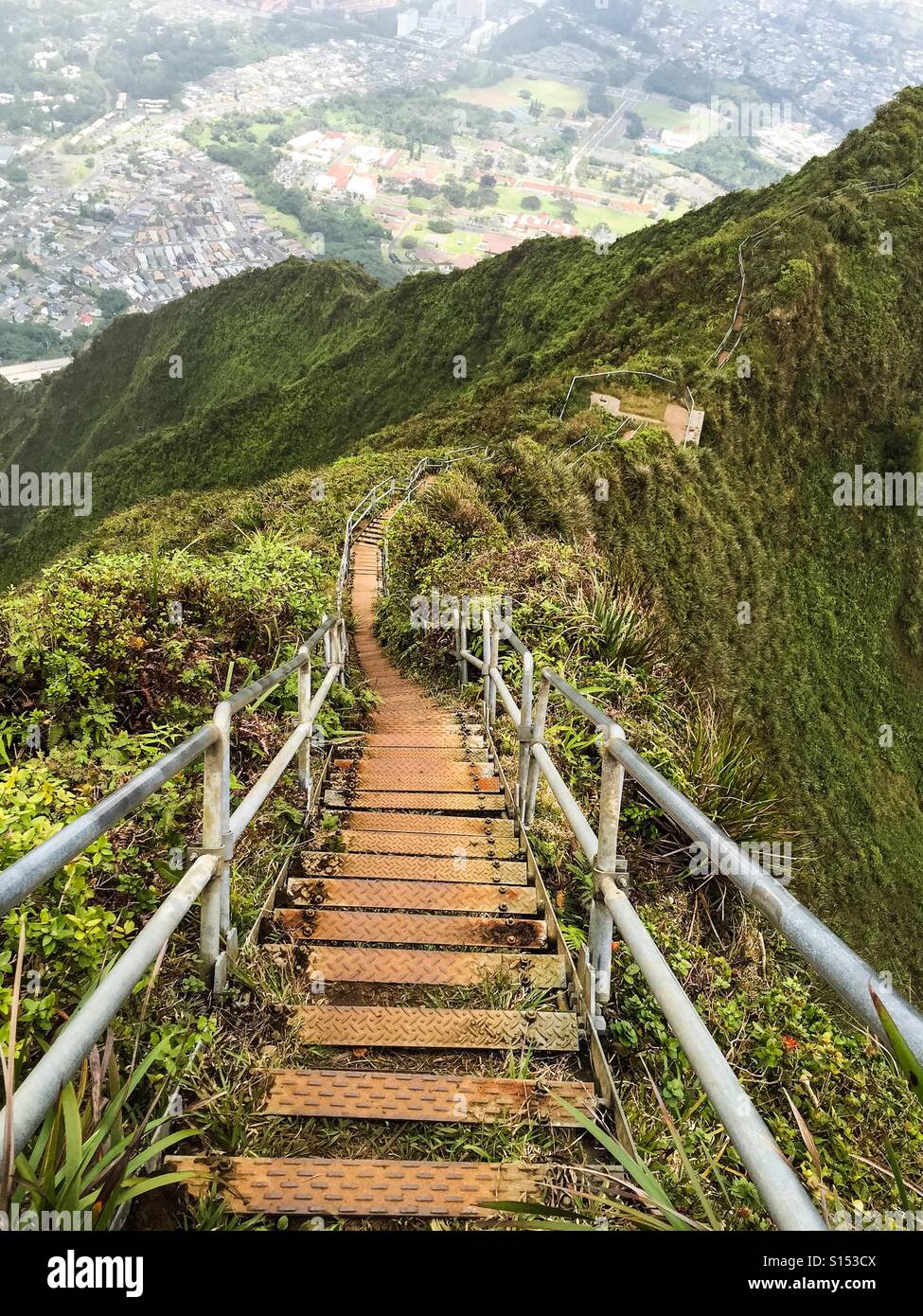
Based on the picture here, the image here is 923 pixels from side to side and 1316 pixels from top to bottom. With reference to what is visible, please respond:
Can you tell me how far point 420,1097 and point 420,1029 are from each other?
0.27 metres

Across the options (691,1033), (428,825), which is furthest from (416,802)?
(691,1033)

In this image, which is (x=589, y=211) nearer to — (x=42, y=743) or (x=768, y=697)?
(x=768, y=697)

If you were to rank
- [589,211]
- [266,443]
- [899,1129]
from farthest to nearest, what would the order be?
[589,211] → [266,443] → [899,1129]

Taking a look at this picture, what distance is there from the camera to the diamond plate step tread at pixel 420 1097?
1979 mm

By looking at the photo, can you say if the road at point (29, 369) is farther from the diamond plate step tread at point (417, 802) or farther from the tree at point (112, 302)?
the diamond plate step tread at point (417, 802)

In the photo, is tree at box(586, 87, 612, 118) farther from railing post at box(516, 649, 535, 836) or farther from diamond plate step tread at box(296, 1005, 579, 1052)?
diamond plate step tread at box(296, 1005, 579, 1052)

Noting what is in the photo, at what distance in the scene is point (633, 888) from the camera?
11.4 feet

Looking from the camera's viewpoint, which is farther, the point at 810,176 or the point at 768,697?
the point at 810,176

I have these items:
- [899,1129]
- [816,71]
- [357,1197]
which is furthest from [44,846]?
[816,71]

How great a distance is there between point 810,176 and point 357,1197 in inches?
1394

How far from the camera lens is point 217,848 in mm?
2148

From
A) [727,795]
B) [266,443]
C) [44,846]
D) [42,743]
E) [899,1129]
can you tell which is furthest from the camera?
[266,443]

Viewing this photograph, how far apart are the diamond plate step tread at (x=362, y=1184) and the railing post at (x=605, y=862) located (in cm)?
60

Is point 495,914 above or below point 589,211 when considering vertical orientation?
below
